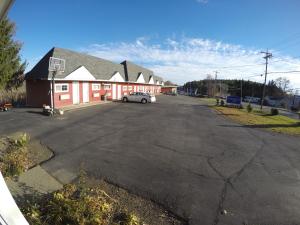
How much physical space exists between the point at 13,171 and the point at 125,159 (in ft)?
12.3

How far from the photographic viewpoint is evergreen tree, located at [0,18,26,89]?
23109mm

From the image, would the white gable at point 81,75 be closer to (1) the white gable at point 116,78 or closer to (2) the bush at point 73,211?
(1) the white gable at point 116,78

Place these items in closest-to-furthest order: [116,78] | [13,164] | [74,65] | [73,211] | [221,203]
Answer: [73,211], [221,203], [13,164], [74,65], [116,78]

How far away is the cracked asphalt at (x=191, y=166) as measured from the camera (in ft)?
19.5

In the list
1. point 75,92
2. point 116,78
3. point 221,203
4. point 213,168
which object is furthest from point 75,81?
point 221,203

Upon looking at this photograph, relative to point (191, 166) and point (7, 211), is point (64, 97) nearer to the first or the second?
point (191, 166)

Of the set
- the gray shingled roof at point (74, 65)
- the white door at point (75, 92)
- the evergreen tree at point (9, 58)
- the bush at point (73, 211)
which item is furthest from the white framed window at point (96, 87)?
the bush at point (73, 211)

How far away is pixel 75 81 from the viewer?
25.7 metres

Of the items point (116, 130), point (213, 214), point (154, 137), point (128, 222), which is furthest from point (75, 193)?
point (116, 130)

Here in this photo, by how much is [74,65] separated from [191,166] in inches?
865

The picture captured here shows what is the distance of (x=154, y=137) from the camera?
12.8 metres

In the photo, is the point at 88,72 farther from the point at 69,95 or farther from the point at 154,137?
the point at 154,137

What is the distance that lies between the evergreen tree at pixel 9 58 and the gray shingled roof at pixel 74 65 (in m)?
2.74

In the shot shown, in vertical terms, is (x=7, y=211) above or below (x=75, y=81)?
below
